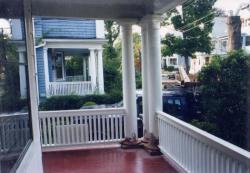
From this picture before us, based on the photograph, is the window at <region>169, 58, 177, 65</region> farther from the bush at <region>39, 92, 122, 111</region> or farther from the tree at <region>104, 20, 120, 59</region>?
the tree at <region>104, 20, 120, 59</region>

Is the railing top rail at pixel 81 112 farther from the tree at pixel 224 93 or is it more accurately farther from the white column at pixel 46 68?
the white column at pixel 46 68

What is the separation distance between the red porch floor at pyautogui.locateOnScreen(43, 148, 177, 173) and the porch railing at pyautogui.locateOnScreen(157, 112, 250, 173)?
0.98 feet

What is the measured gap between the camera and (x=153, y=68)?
440 cm

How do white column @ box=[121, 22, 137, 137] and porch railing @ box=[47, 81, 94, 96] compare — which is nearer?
white column @ box=[121, 22, 137, 137]

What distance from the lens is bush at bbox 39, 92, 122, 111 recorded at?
744 cm

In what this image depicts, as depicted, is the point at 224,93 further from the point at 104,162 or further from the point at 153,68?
the point at 104,162

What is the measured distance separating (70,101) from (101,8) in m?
4.05

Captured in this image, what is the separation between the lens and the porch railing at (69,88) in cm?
856

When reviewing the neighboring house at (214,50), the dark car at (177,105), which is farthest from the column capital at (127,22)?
the dark car at (177,105)

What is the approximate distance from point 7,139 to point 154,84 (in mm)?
3249

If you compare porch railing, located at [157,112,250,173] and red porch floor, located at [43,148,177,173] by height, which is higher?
porch railing, located at [157,112,250,173]

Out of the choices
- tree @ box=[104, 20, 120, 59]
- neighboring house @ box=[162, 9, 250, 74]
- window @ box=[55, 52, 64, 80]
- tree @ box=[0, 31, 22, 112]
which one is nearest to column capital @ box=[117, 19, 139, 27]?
neighboring house @ box=[162, 9, 250, 74]

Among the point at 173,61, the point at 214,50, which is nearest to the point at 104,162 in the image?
the point at 214,50

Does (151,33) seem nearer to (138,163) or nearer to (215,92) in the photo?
(215,92)
